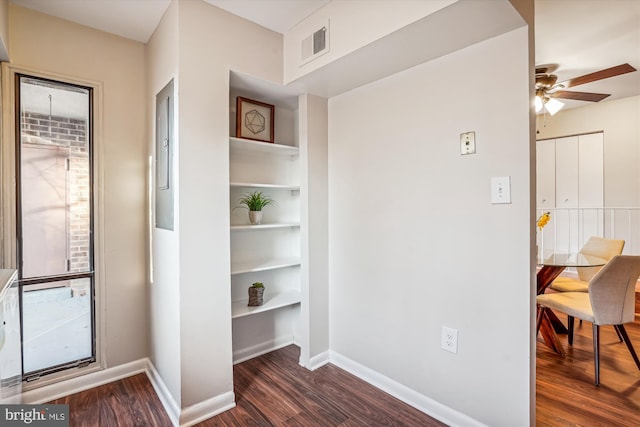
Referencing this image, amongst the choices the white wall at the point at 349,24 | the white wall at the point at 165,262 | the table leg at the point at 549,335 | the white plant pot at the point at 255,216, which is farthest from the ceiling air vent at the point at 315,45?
the table leg at the point at 549,335

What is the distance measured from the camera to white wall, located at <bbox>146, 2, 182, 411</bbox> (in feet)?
6.14

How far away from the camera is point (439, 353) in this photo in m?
1.92

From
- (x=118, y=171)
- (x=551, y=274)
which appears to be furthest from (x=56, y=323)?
(x=551, y=274)

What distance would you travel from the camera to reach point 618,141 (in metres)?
4.38

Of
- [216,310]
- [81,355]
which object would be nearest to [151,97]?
[216,310]

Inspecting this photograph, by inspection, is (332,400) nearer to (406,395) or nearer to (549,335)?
(406,395)

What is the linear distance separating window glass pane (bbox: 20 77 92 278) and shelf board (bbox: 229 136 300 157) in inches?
38.7

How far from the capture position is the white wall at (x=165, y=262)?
187 centimetres

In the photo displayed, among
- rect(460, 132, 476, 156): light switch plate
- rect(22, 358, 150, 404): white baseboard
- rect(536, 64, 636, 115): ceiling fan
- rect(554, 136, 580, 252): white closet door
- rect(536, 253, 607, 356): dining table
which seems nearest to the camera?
rect(460, 132, 476, 156): light switch plate

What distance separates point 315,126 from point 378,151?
58 cm

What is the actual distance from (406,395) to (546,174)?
4544 mm

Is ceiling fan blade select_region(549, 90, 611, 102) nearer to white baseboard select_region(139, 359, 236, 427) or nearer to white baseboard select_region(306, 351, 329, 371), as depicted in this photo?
white baseboard select_region(306, 351, 329, 371)

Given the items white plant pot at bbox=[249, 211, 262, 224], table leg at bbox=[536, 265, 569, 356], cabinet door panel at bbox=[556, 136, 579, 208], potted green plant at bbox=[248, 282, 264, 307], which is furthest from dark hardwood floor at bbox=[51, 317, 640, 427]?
cabinet door panel at bbox=[556, 136, 579, 208]

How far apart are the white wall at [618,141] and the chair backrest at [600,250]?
159 centimetres
